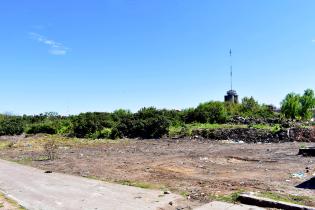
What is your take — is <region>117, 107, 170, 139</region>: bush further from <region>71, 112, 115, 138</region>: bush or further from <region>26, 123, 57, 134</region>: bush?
<region>26, 123, 57, 134</region>: bush

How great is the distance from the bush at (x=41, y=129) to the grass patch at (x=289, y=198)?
25489 mm

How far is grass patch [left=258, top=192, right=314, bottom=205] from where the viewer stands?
715 centimetres

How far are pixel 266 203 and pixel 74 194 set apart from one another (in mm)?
4288

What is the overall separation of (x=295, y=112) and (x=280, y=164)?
5084 cm

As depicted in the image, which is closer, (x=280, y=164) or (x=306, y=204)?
(x=306, y=204)

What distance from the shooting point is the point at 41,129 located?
105 feet

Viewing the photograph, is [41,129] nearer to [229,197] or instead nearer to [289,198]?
[229,197]

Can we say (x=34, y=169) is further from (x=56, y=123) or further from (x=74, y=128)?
(x=56, y=123)

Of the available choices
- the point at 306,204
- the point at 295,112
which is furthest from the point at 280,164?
the point at 295,112

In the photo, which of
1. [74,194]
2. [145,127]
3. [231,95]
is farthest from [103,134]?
[231,95]

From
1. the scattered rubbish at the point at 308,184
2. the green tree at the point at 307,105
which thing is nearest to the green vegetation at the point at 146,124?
the scattered rubbish at the point at 308,184

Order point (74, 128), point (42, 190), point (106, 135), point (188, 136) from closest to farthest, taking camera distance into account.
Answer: point (42, 190) < point (188, 136) < point (106, 135) < point (74, 128)

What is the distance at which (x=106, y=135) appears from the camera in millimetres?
25625

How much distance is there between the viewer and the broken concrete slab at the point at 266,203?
22.0ft
